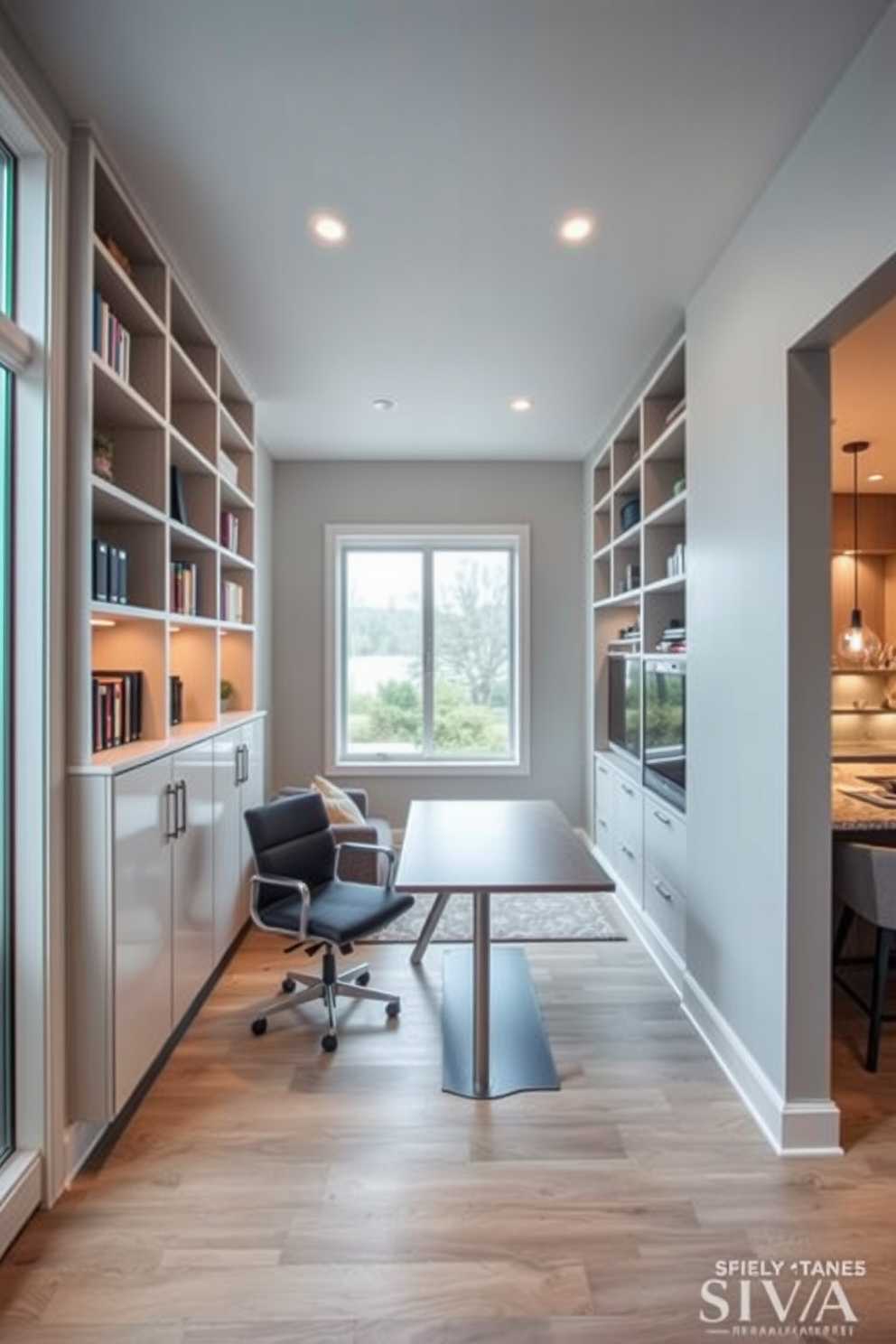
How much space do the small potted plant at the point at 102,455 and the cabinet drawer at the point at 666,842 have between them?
2.60 m

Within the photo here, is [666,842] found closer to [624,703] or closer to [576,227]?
[624,703]

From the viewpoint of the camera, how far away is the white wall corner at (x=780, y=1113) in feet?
6.23

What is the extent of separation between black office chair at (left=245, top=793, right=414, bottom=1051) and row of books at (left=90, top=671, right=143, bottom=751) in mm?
592

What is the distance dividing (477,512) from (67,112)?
134 inches

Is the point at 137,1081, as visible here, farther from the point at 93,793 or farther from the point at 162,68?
the point at 162,68

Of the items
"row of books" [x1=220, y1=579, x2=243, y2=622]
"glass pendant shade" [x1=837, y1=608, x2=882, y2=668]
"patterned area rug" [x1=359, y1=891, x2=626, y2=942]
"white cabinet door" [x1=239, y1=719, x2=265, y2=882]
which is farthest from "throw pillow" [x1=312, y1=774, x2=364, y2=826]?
"glass pendant shade" [x1=837, y1=608, x2=882, y2=668]

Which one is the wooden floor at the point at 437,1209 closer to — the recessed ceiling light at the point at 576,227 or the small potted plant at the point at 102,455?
the small potted plant at the point at 102,455

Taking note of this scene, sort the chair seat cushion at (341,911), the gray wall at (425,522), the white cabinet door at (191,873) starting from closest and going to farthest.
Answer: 1. the white cabinet door at (191,873)
2. the chair seat cushion at (341,911)
3. the gray wall at (425,522)

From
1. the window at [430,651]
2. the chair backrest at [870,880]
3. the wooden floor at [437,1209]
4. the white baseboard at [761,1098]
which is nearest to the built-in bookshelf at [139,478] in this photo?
the wooden floor at [437,1209]

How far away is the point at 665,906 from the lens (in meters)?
3.03

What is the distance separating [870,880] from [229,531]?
3422 millimetres

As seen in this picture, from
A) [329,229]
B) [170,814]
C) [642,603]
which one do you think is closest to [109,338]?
[329,229]

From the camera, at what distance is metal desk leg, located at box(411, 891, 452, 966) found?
2.92m

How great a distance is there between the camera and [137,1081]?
2.00 meters
